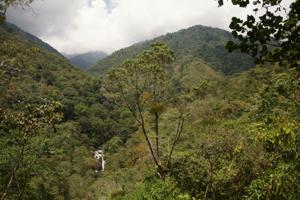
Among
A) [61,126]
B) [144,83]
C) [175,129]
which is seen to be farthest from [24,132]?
[61,126]

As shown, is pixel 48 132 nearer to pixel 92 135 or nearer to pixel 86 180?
pixel 86 180

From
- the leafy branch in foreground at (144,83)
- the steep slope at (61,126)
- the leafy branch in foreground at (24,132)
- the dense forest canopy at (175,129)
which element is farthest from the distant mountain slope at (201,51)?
the leafy branch in foreground at (24,132)

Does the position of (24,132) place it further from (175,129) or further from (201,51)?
(201,51)

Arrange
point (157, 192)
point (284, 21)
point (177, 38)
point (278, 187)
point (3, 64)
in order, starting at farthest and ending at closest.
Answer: point (177, 38), point (157, 192), point (3, 64), point (278, 187), point (284, 21)

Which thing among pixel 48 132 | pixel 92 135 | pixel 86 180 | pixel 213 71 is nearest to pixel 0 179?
pixel 48 132

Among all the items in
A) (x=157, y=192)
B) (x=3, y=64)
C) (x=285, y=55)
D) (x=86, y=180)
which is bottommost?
(x=86, y=180)

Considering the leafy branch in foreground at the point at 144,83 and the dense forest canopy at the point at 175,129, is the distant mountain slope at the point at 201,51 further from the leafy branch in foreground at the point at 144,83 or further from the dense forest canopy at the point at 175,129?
the leafy branch in foreground at the point at 144,83

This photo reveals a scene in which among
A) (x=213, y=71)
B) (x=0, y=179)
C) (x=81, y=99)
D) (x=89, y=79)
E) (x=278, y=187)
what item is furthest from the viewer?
(x=213, y=71)

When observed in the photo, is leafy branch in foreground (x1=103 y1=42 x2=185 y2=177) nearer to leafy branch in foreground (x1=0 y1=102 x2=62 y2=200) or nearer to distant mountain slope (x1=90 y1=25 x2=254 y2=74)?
leafy branch in foreground (x1=0 y1=102 x2=62 y2=200)

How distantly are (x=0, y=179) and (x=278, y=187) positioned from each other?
52.5 ft

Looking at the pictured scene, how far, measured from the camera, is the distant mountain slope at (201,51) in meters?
127

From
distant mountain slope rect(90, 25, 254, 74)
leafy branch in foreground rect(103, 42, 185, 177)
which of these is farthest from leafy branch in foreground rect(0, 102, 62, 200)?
distant mountain slope rect(90, 25, 254, 74)

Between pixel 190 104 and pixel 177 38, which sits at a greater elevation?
pixel 177 38

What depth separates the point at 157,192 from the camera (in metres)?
15.2
